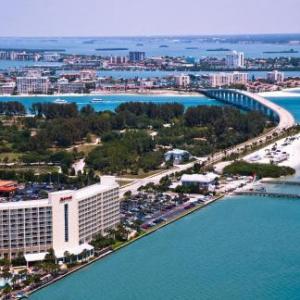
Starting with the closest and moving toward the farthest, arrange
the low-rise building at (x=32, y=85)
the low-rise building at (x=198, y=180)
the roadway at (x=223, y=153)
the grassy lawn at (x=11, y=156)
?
1. the low-rise building at (x=198, y=180)
2. the roadway at (x=223, y=153)
3. the grassy lawn at (x=11, y=156)
4. the low-rise building at (x=32, y=85)

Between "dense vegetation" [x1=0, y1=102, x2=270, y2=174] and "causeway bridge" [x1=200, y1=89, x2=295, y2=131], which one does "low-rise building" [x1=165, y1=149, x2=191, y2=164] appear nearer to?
"dense vegetation" [x1=0, y1=102, x2=270, y2=174]

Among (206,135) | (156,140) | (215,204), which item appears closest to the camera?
(215,204)

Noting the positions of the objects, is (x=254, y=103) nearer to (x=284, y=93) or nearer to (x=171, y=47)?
(x=284, y=93)

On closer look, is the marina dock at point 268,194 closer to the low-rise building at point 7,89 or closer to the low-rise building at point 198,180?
the low-rise building at point 198,180

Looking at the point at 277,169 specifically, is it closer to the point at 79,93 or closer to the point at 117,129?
the point at 117,129

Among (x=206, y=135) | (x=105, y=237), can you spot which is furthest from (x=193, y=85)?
(x=105, y=237)

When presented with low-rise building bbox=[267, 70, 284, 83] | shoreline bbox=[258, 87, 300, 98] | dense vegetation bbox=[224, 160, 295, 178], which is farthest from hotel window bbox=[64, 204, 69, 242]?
low-rise building bbox=[267, 70, 284, 83]

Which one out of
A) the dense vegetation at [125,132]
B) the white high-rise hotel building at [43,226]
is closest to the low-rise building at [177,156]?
the dense vegetation at [125,132]
